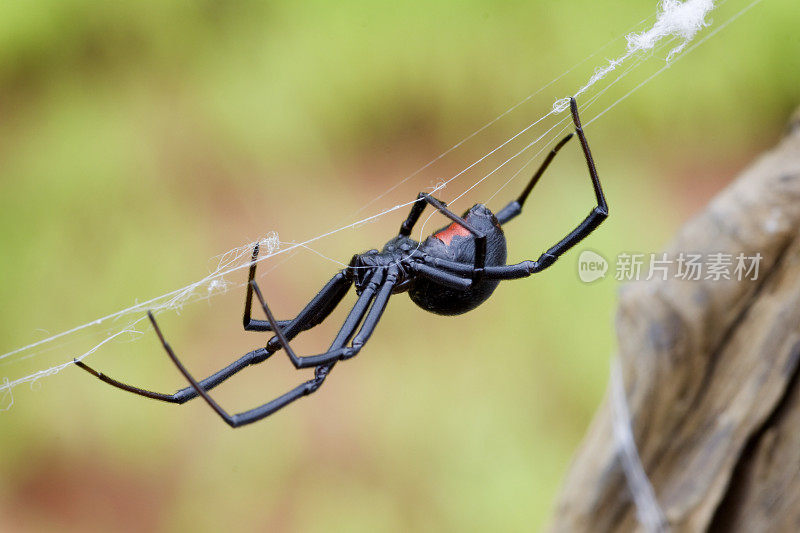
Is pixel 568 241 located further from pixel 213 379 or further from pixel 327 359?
pixel 213 379

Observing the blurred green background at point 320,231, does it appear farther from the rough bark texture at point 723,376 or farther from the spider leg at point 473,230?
the spider leg at point 473,230

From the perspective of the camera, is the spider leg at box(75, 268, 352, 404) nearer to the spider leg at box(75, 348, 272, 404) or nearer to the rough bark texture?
the spider leg at box(75, 348, 272, 404)

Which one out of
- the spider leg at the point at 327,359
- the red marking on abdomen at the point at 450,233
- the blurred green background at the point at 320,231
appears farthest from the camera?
the blurred green background at the point at 320,231

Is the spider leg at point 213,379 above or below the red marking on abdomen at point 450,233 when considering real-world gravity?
below

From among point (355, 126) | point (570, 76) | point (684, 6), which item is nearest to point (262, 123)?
point (355, 126)
